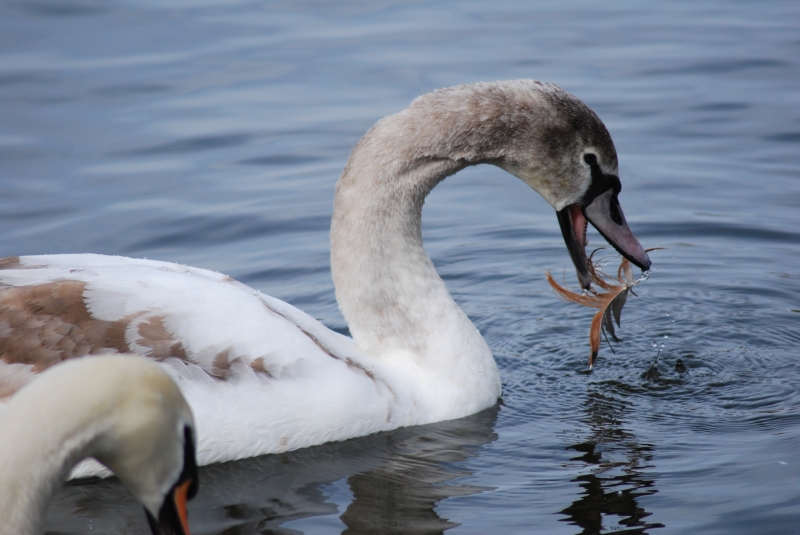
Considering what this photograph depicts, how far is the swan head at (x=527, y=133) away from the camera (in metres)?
5.52

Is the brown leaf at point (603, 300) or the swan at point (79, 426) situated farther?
the brown leaf at point (603, 300)

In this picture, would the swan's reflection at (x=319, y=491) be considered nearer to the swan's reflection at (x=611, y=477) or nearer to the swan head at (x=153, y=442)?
the swan's reflection at (x=611, y=477)

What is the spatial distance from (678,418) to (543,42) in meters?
6.98

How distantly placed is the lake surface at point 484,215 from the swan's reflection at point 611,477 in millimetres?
13

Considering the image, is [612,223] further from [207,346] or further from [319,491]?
[207,346]

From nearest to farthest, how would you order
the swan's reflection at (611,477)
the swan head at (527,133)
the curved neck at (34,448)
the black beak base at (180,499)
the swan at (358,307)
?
the curved neck at (34,448) < the black beak base at (180,499) < the swan's reflection at (611,477) < the swan at (358,307) < the swan head at (527,133)

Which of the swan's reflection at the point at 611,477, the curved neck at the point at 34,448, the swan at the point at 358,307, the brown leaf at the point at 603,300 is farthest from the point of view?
the brown leaf at the point at 603,300

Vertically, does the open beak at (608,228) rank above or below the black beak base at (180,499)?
above

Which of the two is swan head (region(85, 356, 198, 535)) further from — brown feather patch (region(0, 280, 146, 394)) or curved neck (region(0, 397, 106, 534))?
brown feather patch (region(0, 280, 146, 394))

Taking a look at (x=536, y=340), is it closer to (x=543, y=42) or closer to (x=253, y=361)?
(x=253, y=361)

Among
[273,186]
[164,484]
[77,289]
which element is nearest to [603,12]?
[273,186]

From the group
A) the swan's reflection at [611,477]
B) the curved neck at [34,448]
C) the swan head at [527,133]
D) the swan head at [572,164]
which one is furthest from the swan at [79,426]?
the swan head at [572,164]

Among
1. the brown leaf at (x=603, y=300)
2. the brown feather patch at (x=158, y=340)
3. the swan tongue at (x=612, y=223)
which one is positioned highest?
the swan tongue at (x=612, y=223)

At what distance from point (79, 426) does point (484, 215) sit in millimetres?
5672
